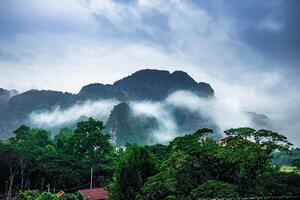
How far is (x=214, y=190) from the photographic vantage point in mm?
18047

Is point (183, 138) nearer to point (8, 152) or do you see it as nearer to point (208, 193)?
point (208, 193)

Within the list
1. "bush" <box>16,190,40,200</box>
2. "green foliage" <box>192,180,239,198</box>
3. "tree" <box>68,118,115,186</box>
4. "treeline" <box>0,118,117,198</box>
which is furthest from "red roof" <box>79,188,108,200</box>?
"green foliage" <box>192,180,239,198</box>

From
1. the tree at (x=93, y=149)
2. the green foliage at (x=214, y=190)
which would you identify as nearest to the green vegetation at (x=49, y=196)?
the tree at (x=93, y=149)

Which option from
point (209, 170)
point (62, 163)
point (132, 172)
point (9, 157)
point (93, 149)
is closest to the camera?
point (209, 170)

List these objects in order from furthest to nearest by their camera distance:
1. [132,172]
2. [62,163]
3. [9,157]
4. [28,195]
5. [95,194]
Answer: [62,163] → [9,157] → [95,194] → [28,195] → [132,172]

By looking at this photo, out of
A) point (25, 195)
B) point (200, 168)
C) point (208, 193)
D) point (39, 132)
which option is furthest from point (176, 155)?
point (39, 132)

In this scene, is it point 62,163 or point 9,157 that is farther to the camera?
point 62,163

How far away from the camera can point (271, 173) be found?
20.5 meters

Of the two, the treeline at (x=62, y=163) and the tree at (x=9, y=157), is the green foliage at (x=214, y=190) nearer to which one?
the treeline at (x=62, y=163)

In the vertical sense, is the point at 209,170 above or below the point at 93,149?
below

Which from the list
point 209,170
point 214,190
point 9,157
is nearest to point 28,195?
point 9,157

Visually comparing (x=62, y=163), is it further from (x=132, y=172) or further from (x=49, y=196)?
(x=132, y=172)

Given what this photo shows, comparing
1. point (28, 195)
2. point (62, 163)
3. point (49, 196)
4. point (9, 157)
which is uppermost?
point (9, 157)

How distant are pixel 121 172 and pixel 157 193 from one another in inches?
301
